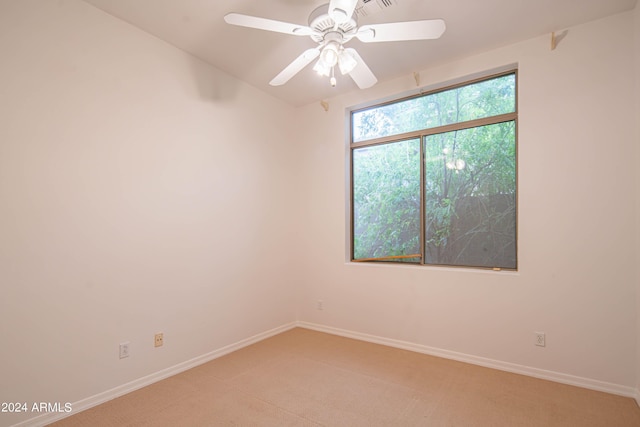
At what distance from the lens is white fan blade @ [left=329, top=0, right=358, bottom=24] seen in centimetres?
160

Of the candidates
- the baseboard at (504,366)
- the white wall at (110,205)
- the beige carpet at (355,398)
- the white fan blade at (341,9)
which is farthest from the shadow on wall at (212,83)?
the baseboard at (504,366)

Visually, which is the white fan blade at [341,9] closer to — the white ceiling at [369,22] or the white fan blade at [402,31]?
the white fan blade at [402,31]

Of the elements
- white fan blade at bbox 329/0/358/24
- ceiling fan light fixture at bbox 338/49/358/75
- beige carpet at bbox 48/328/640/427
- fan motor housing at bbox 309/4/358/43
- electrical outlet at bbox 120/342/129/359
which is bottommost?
beige carpet at bbox 48/328/640/427

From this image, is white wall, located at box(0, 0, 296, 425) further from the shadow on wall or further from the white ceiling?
the white ceiling

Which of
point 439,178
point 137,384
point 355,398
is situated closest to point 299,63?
point 439,178

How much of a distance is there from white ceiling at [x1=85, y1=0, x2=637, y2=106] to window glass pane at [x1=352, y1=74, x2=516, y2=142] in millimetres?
343

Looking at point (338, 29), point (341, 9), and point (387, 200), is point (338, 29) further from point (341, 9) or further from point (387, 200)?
point (387, 200)

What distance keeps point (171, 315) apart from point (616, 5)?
4.08 metres

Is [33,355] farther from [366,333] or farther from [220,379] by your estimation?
[366,333]

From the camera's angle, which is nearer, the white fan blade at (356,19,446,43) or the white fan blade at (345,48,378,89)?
the white fan blade at (356,19,446,43)

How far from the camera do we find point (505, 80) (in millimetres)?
2902

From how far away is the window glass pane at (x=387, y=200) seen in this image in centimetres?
340

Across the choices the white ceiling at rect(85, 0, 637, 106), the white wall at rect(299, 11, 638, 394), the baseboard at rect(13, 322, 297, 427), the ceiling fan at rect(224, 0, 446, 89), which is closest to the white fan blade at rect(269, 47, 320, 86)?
the ceiling fan at rect(224, 0, 446, 89)

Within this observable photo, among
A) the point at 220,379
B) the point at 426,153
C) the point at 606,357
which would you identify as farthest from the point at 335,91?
the point at 606,357
